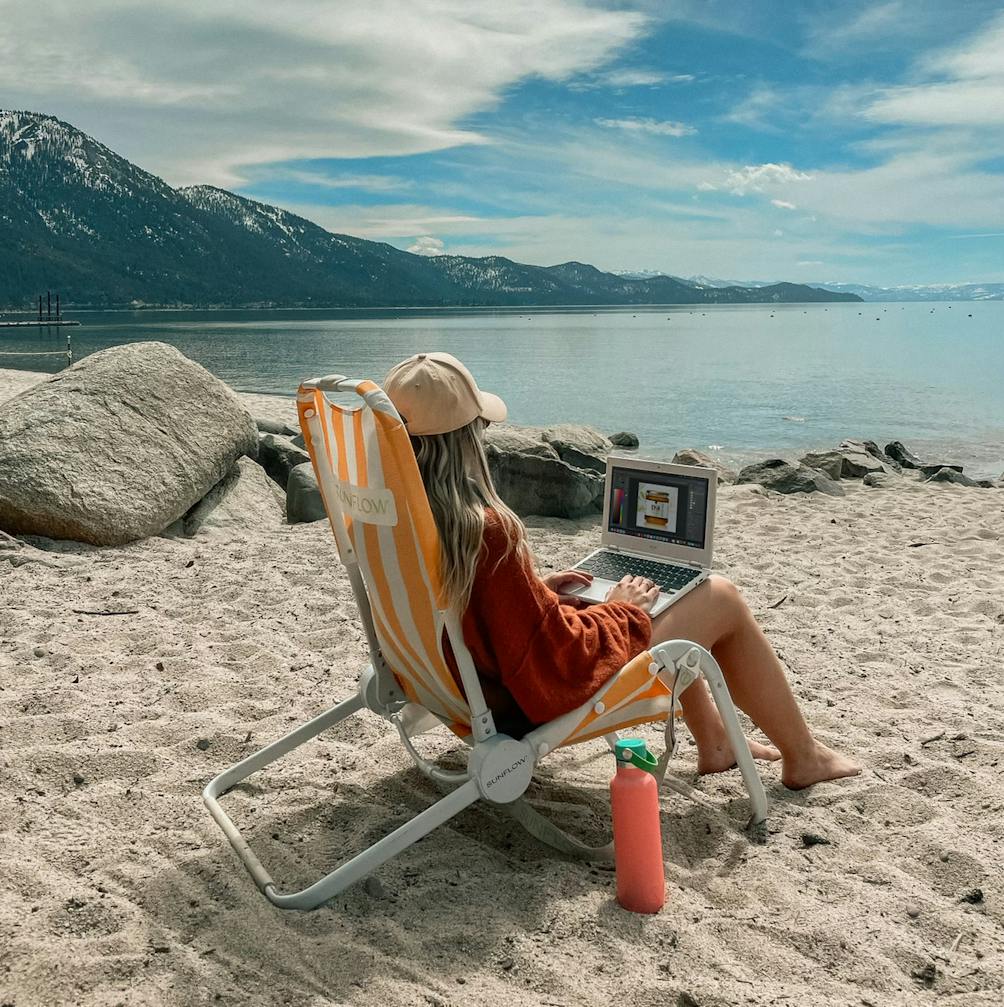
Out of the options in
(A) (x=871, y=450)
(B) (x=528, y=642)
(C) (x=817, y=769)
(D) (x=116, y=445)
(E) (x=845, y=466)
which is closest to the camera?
(B) (x=528, y=642)

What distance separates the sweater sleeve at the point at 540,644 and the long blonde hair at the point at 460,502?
6 cm

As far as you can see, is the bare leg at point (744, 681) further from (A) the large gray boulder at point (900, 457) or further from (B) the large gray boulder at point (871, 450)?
→ (A) the large gray boulder at point (900, 457)

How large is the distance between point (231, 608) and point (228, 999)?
3.48 meters

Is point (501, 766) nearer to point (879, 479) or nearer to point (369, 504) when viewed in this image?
point (369, 504)

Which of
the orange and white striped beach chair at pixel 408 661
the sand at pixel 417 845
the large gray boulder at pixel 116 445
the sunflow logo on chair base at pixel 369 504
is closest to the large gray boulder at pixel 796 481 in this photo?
the sand at pixel 417 845

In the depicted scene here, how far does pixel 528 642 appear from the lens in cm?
286

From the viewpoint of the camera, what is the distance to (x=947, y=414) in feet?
80.7

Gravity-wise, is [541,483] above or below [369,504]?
below

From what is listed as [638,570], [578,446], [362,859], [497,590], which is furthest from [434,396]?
[578,446]

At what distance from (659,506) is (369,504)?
157 centimetres

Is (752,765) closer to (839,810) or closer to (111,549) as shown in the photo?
(839,810)

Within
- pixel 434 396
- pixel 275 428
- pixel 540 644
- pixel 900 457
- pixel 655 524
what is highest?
pixel 434 396

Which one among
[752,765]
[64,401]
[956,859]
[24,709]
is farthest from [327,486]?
[64,401]

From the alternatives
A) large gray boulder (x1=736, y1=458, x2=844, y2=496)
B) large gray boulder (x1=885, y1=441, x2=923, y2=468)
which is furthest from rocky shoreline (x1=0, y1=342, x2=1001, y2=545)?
large gray boulder (x1=885, y1=441, x2=923, y2=468)
